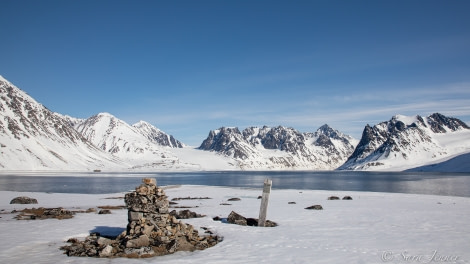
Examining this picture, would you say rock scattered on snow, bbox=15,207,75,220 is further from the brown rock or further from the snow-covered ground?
the brown rock

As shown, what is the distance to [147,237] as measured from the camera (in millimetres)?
18922

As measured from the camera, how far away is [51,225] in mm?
25469

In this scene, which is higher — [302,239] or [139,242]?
[139,242]

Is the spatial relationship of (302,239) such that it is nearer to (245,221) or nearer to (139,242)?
(245,221)

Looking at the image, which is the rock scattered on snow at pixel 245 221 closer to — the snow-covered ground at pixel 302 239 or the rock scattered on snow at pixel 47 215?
the snow-covered ground at pixel 302 239

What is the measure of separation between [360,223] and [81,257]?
1970 centimetres

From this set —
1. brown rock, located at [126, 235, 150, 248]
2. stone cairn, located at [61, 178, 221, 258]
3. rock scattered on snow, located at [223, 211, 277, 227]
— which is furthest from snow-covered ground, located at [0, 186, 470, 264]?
brown rock, located at [126, 235, 150, 248]

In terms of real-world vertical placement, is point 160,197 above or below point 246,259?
above

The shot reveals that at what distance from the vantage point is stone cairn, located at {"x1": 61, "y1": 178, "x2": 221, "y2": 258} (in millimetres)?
17531

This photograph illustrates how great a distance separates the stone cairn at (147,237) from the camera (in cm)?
1753

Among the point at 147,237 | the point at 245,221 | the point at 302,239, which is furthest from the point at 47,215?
the point at 302,239

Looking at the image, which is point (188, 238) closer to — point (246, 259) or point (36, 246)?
point (246, 259)

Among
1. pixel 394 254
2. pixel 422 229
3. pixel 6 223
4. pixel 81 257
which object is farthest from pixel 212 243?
pixel 6 223

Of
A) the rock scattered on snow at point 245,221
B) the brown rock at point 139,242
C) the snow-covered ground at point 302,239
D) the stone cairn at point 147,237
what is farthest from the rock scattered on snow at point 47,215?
the rock scattered on snow at point 245,221
